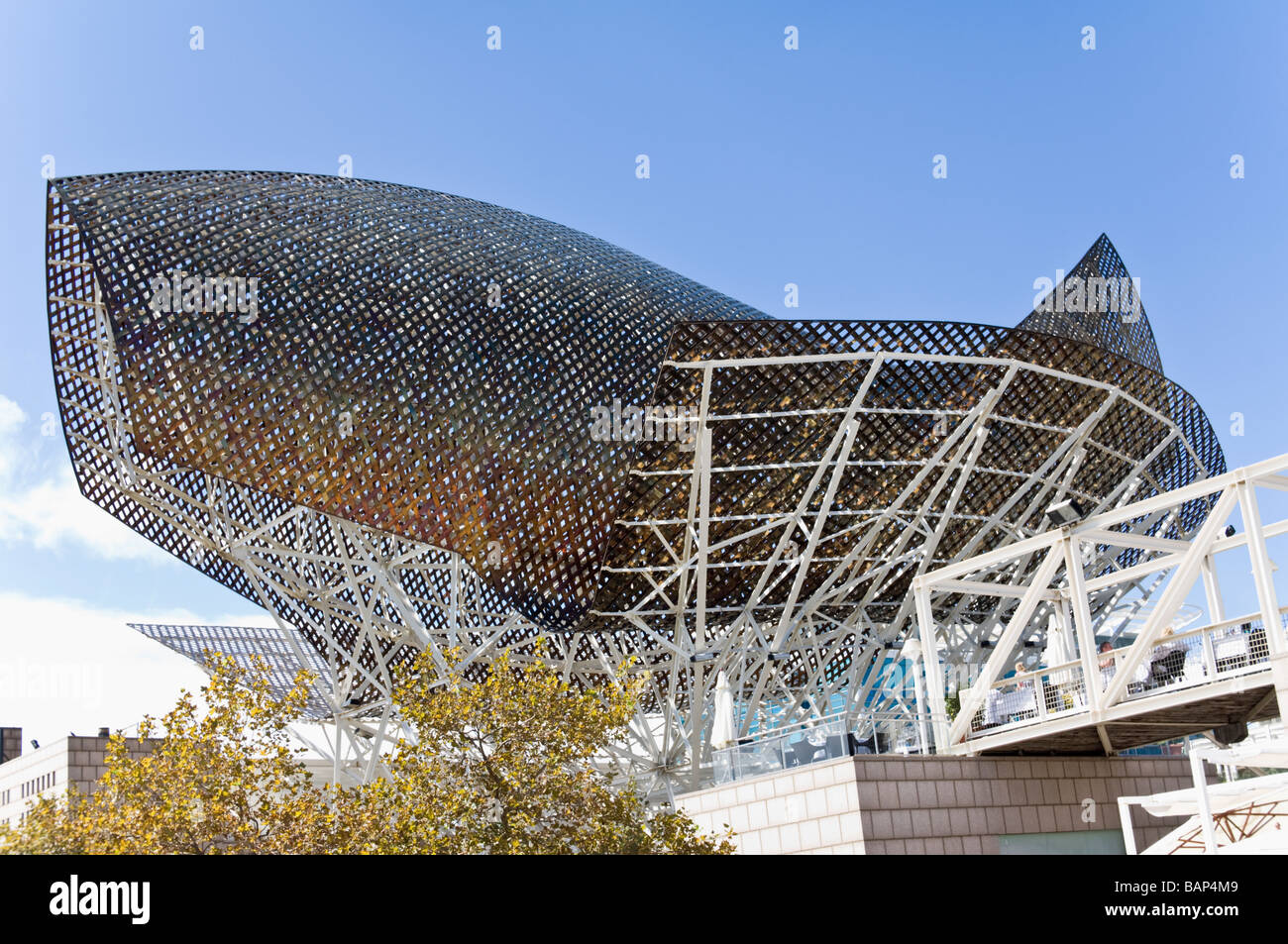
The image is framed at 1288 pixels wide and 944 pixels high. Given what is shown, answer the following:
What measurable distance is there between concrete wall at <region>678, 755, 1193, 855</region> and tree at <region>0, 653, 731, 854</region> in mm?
1071

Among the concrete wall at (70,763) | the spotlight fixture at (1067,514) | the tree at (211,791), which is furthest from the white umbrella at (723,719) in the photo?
the concrete wall at (70,763)

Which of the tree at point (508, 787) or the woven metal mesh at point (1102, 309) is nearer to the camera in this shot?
the tree at point (508, 787)

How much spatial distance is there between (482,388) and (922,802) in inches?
514

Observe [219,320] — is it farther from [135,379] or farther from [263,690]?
[263,690]

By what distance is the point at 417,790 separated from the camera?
550 inches

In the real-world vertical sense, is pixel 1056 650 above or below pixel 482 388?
Result: below

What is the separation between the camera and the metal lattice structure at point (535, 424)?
22.5m

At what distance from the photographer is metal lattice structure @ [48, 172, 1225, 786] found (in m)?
22.5

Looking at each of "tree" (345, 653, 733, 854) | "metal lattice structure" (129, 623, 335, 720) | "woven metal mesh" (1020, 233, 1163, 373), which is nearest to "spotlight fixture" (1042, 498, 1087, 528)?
"woven metal mesh" (1020, 233, 1163, 373)

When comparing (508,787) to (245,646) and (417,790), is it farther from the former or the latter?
(245,646)

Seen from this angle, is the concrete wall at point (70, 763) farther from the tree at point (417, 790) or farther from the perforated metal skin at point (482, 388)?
the tree at point (417, 790)

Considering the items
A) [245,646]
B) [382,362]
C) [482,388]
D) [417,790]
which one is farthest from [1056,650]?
[245,646]

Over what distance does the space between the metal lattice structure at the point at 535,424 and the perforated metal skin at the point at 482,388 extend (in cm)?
5
